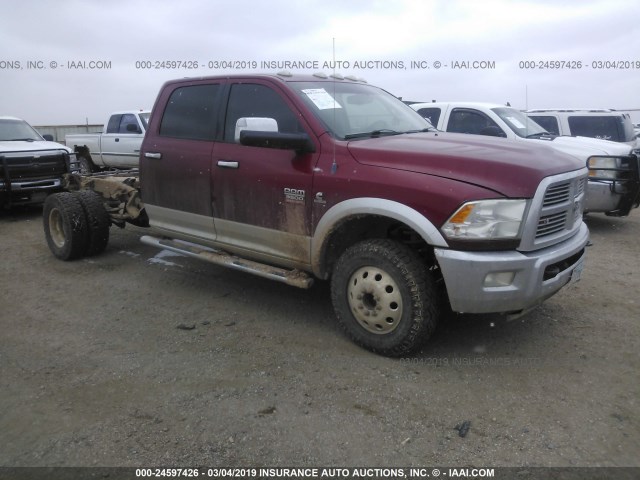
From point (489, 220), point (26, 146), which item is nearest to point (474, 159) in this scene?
point (489, 220)

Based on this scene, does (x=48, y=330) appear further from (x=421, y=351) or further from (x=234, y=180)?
(x=421, y=351)

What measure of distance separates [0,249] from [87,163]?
7.88 metres

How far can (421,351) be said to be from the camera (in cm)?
369

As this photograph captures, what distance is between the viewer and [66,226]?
6.02 metres

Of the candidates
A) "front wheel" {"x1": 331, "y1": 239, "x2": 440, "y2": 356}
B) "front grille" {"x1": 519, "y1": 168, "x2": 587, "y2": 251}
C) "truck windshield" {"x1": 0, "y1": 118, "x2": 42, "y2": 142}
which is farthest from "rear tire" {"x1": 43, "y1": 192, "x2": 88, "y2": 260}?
"front grille" {"x1": 519, "y1": 168, "x2": 587, "y2": 251}

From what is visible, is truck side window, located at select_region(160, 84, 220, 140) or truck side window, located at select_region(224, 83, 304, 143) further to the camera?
truck side window, located at select_region(160, 84, 220, 140)

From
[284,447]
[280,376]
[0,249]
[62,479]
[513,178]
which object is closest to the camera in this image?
[62,479]

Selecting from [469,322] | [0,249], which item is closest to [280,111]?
[469,322]

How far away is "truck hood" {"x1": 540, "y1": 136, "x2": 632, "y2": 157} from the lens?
25.1ft

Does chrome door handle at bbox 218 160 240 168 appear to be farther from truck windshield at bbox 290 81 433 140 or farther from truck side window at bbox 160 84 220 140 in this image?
truck windshield at bbox 290 81 433 140

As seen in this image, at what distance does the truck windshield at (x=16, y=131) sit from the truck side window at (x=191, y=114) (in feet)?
20.6

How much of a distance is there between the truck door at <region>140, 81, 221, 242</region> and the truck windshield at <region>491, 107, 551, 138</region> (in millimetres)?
4893

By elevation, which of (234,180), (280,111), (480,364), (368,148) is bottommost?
(480,364)

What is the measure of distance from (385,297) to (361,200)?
0.67 m
